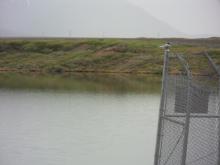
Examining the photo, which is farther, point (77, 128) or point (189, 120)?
point (77, 128)

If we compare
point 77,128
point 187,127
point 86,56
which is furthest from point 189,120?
point 86,56

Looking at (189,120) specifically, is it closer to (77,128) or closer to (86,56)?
(77,128)

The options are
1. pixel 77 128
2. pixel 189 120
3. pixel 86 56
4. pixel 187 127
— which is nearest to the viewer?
pixel 187 127

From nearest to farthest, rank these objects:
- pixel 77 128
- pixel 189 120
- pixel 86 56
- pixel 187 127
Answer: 1. pixel 187 127
2. pixel 189 120
3. pixel 77 128
4. pixel 86 56

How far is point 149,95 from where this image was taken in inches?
1873

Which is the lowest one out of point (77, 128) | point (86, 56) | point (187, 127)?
point (86, 56)

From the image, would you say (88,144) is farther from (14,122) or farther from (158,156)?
(158,156)

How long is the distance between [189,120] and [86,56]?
8706 centimetres

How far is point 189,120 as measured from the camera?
475 inches

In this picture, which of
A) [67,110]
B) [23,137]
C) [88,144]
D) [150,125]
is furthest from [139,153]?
[67,110]

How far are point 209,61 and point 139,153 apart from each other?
29.2ft

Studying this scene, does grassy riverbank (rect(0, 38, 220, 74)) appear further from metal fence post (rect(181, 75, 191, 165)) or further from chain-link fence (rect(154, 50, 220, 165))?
metal fence post (rect(181, 75, 191, 165))

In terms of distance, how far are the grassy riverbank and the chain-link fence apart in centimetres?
7027

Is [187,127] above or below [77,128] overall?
above
